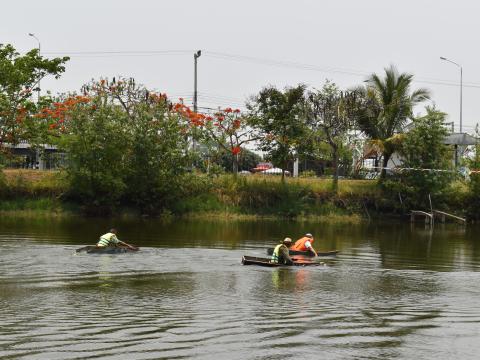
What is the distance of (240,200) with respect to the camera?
6178 centimetres

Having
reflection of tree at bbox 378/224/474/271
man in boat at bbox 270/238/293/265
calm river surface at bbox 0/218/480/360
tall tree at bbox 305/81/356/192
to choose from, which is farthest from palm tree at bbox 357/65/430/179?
man in boat at bbox 270/238/293/265

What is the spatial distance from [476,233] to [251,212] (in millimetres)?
17414

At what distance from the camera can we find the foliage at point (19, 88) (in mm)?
56000

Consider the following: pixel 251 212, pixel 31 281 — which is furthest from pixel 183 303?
pixel 251 212

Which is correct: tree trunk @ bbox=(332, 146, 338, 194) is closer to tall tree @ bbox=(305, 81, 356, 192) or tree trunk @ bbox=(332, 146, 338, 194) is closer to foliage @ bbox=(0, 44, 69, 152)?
tall tree @ bbox=(305, 81, 356, 192)

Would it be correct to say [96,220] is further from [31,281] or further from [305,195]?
[31,281]

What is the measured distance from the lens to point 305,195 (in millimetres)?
63000

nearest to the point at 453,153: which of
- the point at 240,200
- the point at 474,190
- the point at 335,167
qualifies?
the point at 474,190

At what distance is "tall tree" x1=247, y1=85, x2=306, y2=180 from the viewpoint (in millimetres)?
60594

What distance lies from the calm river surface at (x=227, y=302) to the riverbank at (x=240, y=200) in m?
17.4

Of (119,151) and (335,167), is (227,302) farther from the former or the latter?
(335,167)

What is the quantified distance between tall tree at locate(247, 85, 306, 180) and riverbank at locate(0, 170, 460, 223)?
3.18m

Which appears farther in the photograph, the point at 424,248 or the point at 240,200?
the point at 240,200

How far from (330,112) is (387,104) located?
4.82 metres
